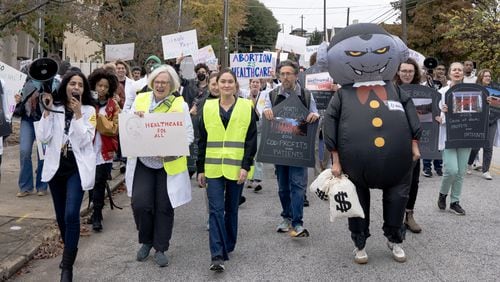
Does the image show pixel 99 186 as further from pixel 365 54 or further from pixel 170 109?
pixel 365 54

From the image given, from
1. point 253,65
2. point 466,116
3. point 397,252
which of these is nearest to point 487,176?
point 466,116

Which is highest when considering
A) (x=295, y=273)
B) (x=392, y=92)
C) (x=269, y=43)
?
(x=269, y=43)

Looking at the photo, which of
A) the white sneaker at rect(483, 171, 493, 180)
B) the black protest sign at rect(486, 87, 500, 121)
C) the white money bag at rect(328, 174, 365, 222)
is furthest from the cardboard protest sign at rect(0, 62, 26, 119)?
the white sneaker at rect(483, 171, 493, 180)

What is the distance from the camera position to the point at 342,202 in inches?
183

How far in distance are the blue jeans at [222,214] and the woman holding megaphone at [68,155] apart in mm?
1093

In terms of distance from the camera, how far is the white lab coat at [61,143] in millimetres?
4254

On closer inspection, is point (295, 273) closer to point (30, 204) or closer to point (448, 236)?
point (448, 236)


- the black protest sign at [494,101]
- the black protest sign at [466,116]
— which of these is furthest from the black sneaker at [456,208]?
the black protest sign at [494,101]

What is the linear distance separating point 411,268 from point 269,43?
2920 inches

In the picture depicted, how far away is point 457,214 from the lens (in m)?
6.67

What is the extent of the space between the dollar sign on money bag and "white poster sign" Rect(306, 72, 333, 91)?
3623mm

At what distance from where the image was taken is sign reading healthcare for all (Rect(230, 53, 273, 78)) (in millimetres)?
10219

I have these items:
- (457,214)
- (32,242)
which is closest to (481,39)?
(457,214)

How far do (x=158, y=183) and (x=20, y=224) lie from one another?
2.01 metres
